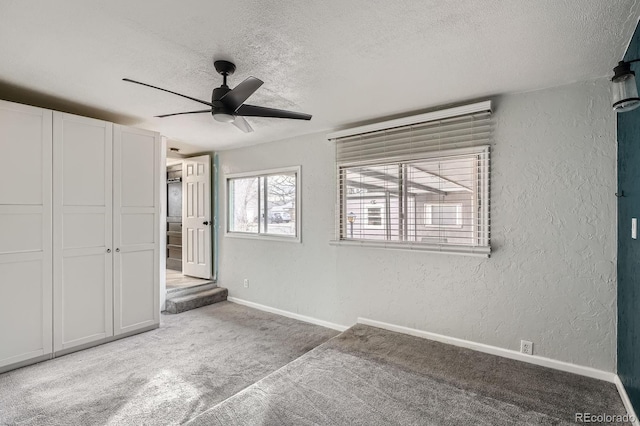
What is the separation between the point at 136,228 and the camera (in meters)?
3.52

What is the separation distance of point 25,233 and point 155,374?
1.66 meters

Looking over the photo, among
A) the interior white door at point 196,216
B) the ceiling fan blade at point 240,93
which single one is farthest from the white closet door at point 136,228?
the ceiling fan blade at point 240,93

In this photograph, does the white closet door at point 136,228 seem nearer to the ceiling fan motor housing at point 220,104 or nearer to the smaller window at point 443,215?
the ceiling fan motor housing at point 220,104

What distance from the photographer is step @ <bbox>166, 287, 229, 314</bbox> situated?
4.23 m

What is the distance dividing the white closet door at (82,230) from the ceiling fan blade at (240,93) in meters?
1.93

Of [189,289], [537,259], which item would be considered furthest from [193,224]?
[537,259]

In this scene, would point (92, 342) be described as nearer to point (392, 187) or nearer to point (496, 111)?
point (392, 187)

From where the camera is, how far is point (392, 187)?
3.35 m

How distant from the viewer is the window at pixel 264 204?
426 cm

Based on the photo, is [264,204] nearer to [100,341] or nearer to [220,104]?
[100,341]

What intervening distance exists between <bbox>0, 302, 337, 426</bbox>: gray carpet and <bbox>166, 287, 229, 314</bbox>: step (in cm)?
36

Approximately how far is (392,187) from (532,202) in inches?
49.0

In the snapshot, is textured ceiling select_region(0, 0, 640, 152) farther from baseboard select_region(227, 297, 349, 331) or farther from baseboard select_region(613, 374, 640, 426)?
baseboard select_region(227, 297, 349, 331)

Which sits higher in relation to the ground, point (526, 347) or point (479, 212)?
point (479, 212)
